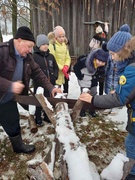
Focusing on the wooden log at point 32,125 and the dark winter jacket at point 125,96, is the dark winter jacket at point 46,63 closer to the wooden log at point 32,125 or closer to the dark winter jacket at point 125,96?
the wooden log at point 32,125

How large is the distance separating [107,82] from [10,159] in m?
2.59

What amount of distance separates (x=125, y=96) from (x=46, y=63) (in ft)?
7.59

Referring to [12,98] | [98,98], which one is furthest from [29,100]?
[98,98]

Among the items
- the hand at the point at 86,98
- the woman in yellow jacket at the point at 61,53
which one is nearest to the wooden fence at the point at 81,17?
the woman in yellow jacket at the point at 61,53

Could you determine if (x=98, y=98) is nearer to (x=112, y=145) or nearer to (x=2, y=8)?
Result: (x=112, y=145)

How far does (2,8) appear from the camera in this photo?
539 centimetres

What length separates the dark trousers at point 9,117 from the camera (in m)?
2.70

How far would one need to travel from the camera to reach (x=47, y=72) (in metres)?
3.79

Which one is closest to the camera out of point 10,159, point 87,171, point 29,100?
point 87,171

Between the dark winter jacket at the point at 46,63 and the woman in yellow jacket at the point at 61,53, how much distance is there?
482 mm

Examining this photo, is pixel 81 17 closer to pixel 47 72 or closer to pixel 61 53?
pixel 61 53

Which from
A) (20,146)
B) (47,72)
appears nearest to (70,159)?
(20,146)

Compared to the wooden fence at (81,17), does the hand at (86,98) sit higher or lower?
lower

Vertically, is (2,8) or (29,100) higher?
(2,8)
